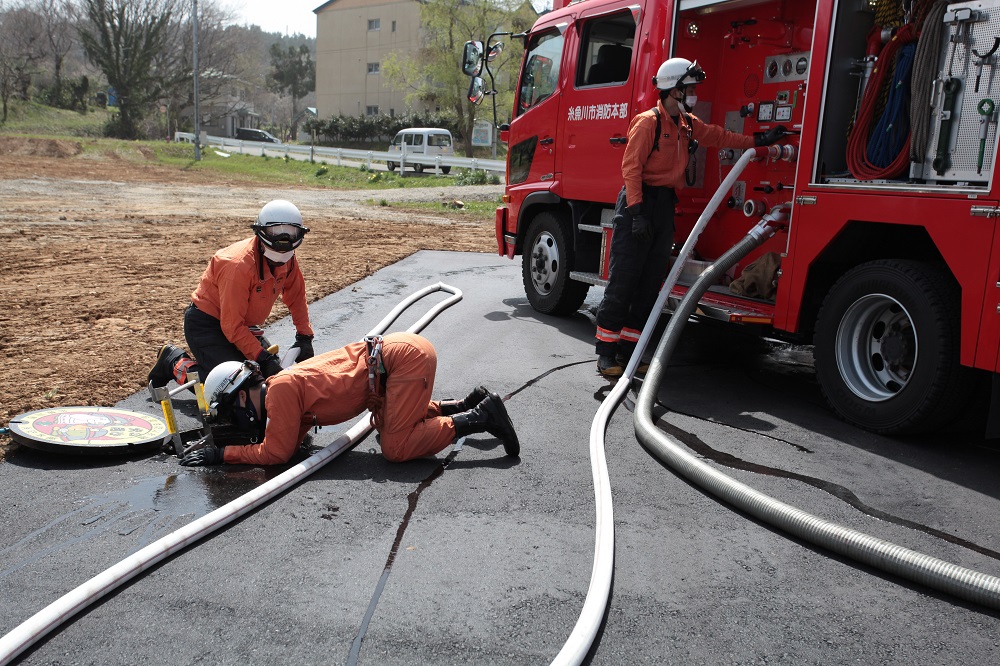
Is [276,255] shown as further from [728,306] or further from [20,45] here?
[20,45]

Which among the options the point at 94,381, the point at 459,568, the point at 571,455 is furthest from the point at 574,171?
the point at 459,568

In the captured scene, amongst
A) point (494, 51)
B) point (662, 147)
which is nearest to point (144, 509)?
point (662, 147)

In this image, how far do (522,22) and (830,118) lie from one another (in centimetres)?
3950

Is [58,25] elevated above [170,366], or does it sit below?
above

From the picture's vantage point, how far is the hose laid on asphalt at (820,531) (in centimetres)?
320

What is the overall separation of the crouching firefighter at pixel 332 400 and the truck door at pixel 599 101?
12.2 ft

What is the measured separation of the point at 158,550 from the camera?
3.30 m

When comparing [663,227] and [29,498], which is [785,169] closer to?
[663,227]

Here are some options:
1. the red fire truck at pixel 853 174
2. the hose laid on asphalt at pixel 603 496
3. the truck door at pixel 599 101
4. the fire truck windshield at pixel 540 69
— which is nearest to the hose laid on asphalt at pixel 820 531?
the hose laid on asphalt at pixel 603 496

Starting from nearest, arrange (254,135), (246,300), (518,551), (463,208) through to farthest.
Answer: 1. (518,551)
2. (246,300)
3. (463,208)
4. (254,135)

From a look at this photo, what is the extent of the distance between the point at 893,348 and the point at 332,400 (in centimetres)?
329

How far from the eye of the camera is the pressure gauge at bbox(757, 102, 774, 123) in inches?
268

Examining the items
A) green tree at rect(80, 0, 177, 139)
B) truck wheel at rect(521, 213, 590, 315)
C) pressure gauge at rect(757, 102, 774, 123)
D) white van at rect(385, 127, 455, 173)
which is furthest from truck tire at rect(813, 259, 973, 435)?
green tree at rect(80, 0, 177, 139)

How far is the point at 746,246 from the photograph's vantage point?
6.09m
